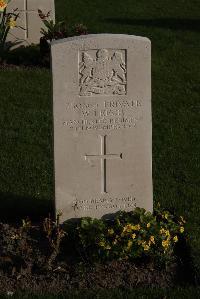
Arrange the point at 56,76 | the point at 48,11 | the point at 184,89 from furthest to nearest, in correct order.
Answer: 1. the point at 48,11
2. the point at 184,89
3. the point at 56,76

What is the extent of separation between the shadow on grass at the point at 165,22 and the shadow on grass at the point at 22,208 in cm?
712

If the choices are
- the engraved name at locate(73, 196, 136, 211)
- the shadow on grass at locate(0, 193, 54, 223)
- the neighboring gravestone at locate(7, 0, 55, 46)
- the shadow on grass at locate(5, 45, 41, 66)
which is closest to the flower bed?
the engraved name at locate(73, 196, 136, 211)

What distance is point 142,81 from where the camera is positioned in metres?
5.68

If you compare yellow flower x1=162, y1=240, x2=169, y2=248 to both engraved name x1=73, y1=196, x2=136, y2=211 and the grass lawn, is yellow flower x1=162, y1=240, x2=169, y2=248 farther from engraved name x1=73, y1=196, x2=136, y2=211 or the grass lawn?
engraved name x1=73, y1=196, x2=136, y2=211

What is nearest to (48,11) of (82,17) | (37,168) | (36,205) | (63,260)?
(82,17)

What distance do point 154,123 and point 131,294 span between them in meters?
3.77

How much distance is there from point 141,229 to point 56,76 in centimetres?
140

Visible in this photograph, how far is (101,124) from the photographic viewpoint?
577 centimetres

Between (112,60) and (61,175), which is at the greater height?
(112,60)

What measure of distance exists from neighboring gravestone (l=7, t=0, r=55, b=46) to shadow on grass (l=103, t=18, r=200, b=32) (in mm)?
2299

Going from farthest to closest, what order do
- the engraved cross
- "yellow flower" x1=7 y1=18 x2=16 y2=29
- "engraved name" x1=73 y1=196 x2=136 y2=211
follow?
1. "yellow flower" x1=7 y1=18 x2=16 y2=29
2. "engraved name" x1=73 y1=196 x2=136 y2=211
3. the engraved cross

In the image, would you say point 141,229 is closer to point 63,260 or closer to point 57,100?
point 63,260

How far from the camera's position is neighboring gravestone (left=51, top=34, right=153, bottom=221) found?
18.2ft

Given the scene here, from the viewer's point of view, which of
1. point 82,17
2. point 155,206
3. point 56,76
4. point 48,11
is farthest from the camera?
point 82,17
